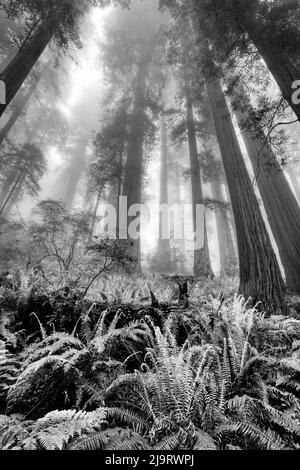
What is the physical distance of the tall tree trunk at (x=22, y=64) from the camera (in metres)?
5.40

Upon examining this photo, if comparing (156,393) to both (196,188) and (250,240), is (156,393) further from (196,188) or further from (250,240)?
(196,188)

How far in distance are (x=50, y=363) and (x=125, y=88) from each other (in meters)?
17.1

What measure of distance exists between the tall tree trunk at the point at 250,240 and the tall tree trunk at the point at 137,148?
3923 mm

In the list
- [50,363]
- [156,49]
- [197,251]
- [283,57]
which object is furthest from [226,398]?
[156,49]

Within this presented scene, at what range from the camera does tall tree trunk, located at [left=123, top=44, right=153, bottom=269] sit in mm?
10016

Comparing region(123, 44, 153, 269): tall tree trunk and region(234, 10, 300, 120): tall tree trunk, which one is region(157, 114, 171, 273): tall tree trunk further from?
region(234, 10, 300, 120): tall tree trunk

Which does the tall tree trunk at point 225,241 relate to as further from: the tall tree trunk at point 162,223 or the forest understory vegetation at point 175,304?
the tall tree trunk at point 162,223

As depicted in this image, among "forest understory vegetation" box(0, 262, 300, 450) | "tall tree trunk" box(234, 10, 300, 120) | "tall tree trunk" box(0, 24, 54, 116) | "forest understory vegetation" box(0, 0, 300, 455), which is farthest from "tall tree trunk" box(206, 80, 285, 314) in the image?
"tall tree trunk" box(0, 24, 54, 116)

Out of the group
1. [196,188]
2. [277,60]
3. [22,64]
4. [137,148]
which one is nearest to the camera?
[277,60]

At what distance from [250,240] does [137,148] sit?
327 inches

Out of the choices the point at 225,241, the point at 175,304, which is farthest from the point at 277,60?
the point at 225,241

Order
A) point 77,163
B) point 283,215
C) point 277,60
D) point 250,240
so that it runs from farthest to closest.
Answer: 1. point 77,163
2. point 283,215
3. point 250,240
4. point 277,60

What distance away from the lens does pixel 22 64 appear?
5738 millimetres

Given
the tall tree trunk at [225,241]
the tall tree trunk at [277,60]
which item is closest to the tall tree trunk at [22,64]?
the tall tree trunk at [277,60]
